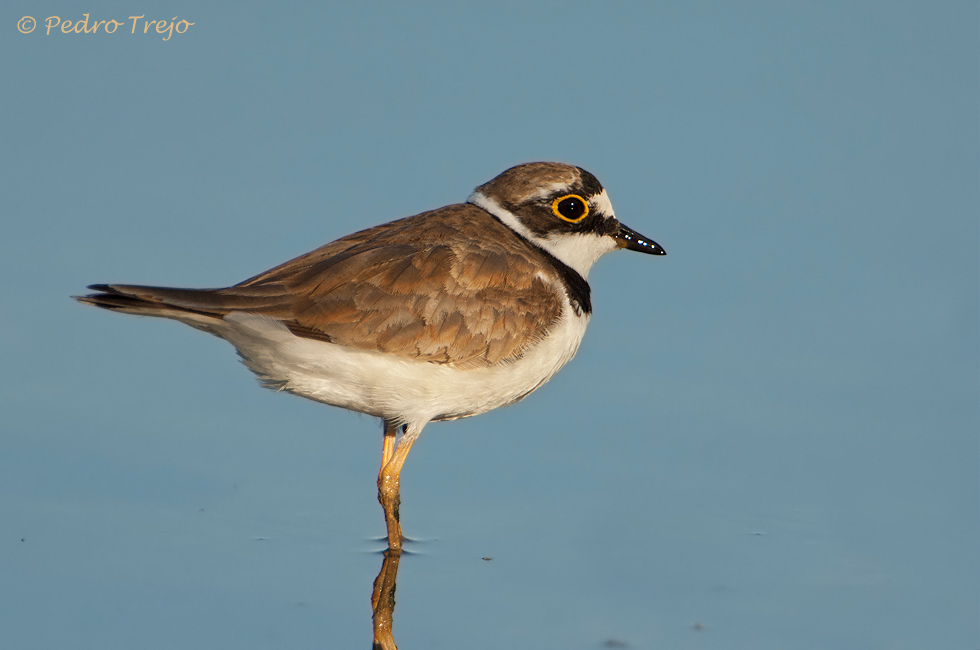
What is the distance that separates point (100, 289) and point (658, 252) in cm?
421

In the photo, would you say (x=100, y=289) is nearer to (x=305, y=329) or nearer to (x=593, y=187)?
(x=305, y=329)

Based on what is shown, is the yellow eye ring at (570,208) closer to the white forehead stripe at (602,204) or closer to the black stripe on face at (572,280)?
the white forehead stripe at (602,204)

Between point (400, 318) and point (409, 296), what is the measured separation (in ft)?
0.53

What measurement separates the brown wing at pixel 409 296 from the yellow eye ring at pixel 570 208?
594mm

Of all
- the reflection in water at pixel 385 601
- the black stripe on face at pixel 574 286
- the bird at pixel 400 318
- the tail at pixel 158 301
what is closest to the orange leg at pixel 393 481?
the bird at pixel 400 318

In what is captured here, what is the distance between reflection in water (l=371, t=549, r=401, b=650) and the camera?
640 centimetres

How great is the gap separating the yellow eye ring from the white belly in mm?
818

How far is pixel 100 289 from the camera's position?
6488mm

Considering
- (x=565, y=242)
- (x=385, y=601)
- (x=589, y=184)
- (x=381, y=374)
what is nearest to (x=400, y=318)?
(x=381, y=374)

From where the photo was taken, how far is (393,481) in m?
7.79

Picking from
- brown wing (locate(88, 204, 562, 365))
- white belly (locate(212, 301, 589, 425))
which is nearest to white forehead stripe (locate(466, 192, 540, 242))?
brown wing (locate(88, 204, 562, 365))

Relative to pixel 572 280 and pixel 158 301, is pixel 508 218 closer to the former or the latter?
pixel 572 280

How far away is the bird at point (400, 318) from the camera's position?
6.80 metres

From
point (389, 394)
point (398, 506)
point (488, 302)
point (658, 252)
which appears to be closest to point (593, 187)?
point (658, 252)
